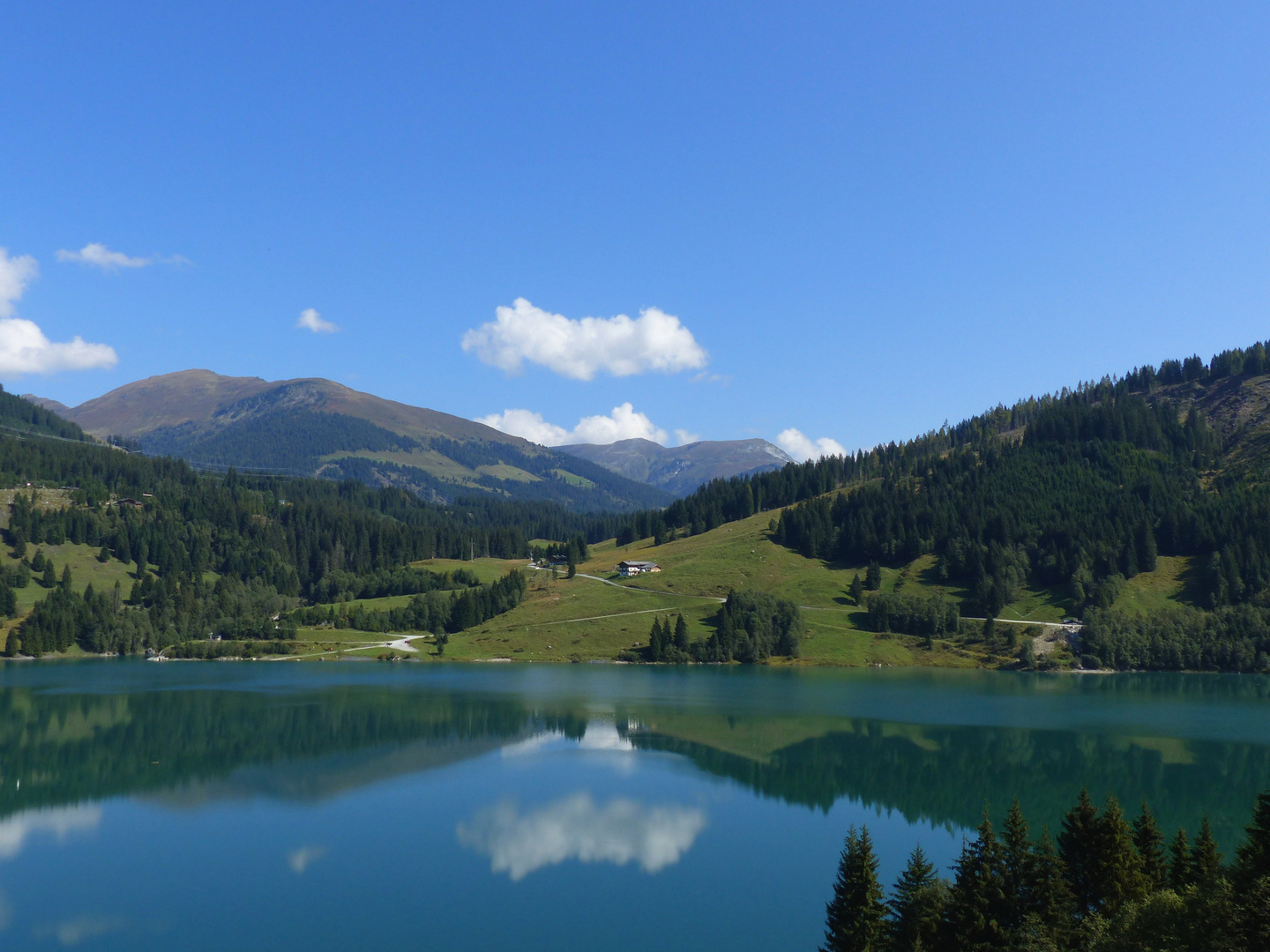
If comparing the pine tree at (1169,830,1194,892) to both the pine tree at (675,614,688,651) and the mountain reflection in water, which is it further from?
the pine tree at (675,614,688,651)

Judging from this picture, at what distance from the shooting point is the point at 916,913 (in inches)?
1448

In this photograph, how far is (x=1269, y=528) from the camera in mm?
174500

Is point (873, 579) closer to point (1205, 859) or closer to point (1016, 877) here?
point (1205, 859)

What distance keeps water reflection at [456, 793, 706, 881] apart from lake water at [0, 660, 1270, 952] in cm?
28

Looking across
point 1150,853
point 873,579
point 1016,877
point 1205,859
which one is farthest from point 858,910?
point 873,579

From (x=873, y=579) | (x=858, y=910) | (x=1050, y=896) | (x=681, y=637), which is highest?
(x=873, y=579)

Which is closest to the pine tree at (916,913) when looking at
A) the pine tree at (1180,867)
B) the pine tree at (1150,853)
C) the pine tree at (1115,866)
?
the pine tree at (1115,866)

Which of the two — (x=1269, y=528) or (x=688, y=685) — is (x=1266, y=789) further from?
(x=1269, y=528)

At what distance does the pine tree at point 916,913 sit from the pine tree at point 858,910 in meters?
0.68

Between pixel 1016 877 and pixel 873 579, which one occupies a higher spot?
pixel 873 579

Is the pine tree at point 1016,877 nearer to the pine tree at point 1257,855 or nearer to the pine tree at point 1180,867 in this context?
the pine tree at point 1180,867

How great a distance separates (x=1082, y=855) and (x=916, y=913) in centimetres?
823

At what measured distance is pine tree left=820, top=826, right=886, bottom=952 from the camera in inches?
1426

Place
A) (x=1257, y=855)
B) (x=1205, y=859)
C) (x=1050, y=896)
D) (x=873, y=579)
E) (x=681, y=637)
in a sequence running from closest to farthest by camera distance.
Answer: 1. (x=1257, y=855)
2. (x=1050, y=896)
3. (x=1205, y=859)
4. (x=681, y=637)
5. (x=873, y=579)
